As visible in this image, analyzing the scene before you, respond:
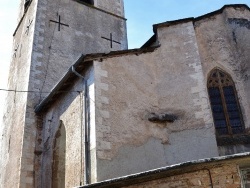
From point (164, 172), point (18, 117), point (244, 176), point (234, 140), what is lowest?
point (244, 176)

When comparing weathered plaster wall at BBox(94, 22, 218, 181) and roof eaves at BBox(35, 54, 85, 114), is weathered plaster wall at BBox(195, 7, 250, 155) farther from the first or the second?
roof eaves at BBox(35, 54, 85, 114)

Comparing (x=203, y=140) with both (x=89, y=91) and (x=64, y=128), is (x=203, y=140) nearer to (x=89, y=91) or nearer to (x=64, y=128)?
(x=89, y=91)

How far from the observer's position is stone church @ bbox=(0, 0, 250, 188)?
7.65 m

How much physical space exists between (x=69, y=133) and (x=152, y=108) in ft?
6.92

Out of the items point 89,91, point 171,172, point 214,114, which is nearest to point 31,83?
point 89,91

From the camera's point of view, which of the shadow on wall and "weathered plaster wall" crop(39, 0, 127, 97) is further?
"weathered plaster wall" crop(39, 0, 127, 97)

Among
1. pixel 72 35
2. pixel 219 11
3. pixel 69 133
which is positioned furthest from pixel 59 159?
pixel 219 11

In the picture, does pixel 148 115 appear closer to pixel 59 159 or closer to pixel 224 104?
pixel 224 104

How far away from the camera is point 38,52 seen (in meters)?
12.9

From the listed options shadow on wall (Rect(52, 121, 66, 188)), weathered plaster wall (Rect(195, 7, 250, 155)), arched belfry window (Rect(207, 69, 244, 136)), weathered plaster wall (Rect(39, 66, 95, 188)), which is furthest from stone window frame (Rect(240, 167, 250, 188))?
shadow on wall (Rect(52, 121, 66, 188))

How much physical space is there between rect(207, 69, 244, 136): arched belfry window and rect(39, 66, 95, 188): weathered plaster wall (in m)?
3.11

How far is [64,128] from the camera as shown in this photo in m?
9.75

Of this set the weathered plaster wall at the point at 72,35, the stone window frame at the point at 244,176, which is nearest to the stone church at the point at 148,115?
the stone window frame at the point at 244,176

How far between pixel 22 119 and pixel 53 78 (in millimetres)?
1840
